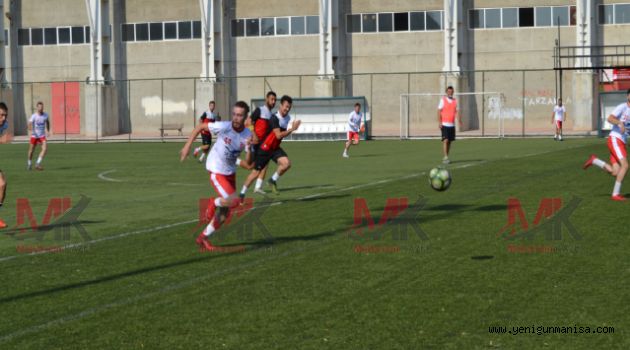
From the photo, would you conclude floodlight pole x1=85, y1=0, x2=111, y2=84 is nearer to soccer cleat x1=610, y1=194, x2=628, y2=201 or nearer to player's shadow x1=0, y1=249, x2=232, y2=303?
soccer cleat x1=610, y1=194, x2=628, y2=201

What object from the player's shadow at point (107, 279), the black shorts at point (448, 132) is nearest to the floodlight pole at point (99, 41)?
the black shorts at point (448, 132)

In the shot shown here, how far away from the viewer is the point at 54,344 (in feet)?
16.6

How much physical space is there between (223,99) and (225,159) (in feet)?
127

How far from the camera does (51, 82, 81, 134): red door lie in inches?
2004

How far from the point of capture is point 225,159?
8.79 metres

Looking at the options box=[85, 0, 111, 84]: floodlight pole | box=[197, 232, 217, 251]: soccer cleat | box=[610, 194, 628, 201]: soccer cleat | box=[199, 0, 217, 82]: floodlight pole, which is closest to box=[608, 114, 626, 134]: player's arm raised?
box=[610, 194, 628, 201]: soccer cleat

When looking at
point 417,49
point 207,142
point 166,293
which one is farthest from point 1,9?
point 166,293

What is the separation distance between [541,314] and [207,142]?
1994 cm

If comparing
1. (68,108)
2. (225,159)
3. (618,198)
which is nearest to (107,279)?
(225,159)

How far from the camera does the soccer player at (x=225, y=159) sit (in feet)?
28.0

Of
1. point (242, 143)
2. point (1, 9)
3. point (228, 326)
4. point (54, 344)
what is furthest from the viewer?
point (1, 9)

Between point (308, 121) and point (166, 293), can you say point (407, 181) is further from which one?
point (308, 121)

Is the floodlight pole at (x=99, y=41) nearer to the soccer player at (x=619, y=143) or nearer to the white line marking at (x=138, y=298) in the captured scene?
the soccer player at (x=619, y=143)

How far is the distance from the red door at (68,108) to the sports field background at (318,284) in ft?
132
